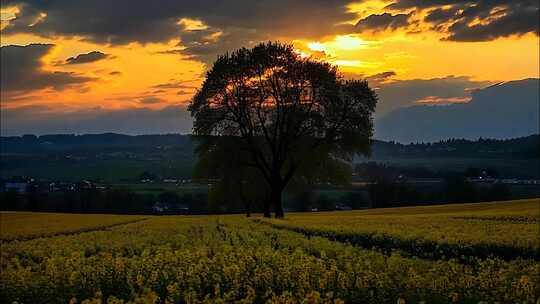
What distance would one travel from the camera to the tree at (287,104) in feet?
158

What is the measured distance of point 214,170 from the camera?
53.1 meters

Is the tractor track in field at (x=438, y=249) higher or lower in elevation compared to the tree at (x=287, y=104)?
lower

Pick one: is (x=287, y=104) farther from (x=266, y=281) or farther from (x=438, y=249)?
(x=266, y=281)

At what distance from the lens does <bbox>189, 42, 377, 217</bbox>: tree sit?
48062mm

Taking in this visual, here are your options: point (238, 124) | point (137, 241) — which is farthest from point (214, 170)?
point (137, 241)

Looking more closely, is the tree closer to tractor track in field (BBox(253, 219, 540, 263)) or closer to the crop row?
tractor track in field (BBox(253, 219, 540, 263))

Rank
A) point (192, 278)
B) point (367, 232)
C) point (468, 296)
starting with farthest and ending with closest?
point (367, 232) → point (192, 278) → point (468, 296)

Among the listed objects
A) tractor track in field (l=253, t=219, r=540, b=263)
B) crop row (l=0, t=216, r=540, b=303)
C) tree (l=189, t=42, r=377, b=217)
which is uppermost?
tree (l=189, t=42, r=377, b=217)

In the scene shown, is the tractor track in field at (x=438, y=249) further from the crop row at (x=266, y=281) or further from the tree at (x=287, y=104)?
the tree at (x=287, y=104)

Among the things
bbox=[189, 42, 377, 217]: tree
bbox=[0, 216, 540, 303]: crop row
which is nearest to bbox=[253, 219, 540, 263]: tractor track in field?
bbox=[0, 216, 540, 303]: crop row

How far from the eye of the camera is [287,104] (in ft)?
160

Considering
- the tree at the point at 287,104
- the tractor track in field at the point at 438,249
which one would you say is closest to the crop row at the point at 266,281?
the tractor track in field at the point at 438,249

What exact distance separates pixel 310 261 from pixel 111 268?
4516mm

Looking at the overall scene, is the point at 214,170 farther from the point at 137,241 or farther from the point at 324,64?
the point at 137,241
